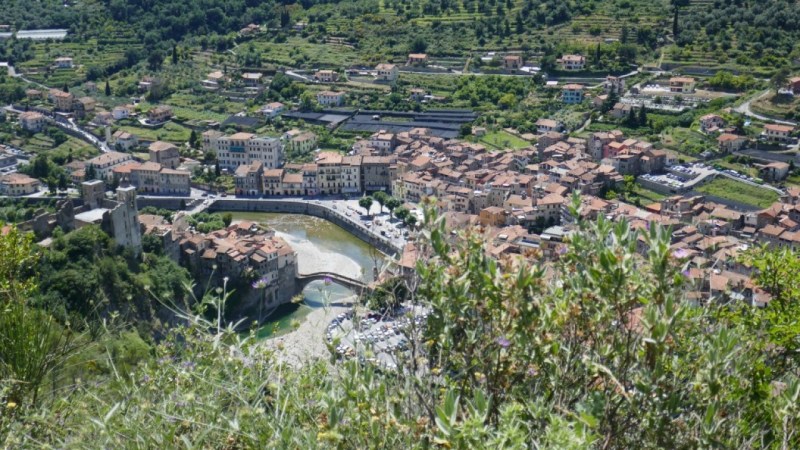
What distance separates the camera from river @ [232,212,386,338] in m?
13.7

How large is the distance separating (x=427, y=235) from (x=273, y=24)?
1231 inches

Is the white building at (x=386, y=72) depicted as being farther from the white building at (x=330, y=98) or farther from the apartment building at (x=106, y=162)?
the apartment building at (x=106, y=162)

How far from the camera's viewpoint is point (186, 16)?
107ft

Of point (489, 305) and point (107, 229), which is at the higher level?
point (489, 305)

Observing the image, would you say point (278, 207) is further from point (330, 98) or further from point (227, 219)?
point (330, 98)

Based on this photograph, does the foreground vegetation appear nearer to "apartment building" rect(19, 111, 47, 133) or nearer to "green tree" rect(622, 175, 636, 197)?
"green tree" rect(622, 175, 636, 197)

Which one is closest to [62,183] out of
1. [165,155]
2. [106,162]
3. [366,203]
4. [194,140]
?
[106,162]

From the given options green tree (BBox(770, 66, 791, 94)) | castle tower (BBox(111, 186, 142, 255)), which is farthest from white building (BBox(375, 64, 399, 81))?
castle tower (BBox(111, 186, 142, 255))

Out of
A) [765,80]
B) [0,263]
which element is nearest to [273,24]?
[765,80]

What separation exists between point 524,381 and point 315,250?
45.4ft

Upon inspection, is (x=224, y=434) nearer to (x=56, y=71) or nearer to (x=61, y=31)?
(x=56, y=71)

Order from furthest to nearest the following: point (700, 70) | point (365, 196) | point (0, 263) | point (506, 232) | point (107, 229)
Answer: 1. point (700, 70)
2. point (365, 196)
3. point (506, 232)
4. point (107, 229)
5. point (0, 263)

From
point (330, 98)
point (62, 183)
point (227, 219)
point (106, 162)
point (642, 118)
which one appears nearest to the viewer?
point (227, 219)

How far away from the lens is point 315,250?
1619 cm
